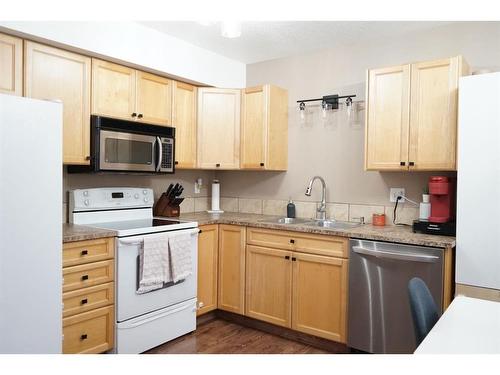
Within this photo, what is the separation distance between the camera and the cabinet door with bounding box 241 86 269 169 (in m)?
3.50

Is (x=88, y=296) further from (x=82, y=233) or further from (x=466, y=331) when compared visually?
(x=466, y=331)

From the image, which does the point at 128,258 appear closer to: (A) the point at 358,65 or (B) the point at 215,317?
(B) the point at 215,317

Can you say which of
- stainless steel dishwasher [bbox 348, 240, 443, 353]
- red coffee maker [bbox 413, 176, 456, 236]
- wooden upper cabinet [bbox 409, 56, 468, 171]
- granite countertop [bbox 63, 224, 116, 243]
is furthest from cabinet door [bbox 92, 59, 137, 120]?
red coffee maker [bbox 413, 176, 456, 236]

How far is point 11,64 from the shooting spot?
239 cm

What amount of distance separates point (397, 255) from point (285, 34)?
1.83m

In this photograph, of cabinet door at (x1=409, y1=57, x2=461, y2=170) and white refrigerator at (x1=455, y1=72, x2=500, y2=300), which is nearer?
white refrigerator at (x1=455, y1=72, x2=500, y2=300)

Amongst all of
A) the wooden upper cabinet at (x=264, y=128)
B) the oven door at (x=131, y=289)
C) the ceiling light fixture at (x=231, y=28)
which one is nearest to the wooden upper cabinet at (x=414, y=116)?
the wooden upper cabinet at (x=264, y=128)

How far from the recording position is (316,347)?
292 centimetres

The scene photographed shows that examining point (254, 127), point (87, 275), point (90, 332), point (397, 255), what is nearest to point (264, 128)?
point (254, 127)

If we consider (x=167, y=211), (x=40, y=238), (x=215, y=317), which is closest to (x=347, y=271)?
(x=215, y=317)

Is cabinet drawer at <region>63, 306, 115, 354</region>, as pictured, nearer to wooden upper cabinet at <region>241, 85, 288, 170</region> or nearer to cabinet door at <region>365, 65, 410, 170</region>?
wooden upper cabinet at <region>241, 85, 288, 170</region>

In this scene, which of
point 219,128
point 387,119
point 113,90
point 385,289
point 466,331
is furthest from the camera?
point 219,128

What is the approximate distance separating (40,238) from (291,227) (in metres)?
1.67

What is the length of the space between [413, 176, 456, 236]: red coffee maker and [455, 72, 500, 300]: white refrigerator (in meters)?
0.20
